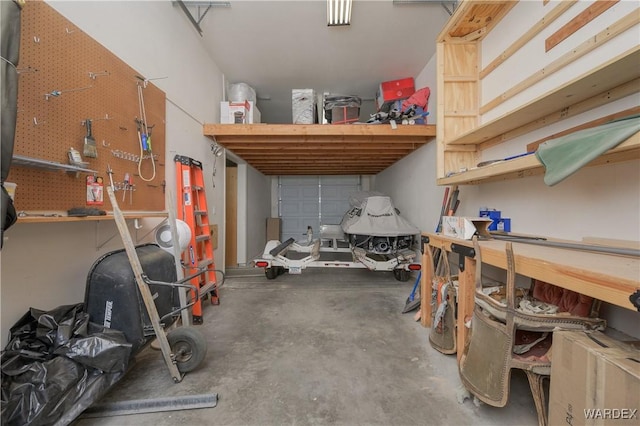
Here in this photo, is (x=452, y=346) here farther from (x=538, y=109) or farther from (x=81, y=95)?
(x=81, y=95)

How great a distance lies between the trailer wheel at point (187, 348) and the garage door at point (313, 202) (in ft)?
20.0

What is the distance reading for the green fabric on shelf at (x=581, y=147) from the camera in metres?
0.98

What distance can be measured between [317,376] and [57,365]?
145 cm

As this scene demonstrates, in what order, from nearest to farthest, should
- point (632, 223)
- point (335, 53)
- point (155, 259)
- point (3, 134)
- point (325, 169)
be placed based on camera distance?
point (3, 134) < point (632, 223) < point (155, 259) < point (335, 53) < point (325, 169)

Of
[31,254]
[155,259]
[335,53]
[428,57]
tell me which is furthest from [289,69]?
[31,254]

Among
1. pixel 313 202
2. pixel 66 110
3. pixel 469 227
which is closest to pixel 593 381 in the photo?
pixel 469 227

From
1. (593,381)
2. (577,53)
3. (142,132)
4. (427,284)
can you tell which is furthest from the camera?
(427,284)

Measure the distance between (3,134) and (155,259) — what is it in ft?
3.36

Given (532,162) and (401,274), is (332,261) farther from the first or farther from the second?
(532,162)

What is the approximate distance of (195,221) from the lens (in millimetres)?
2900

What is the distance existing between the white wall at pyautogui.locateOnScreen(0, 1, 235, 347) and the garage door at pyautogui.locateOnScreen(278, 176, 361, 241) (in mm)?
4392

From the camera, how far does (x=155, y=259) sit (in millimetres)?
1708

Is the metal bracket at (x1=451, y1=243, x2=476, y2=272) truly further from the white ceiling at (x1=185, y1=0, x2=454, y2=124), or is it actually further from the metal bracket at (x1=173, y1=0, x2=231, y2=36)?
the metal bracket at (x1=173, y1=0, x2=231, y2=36)

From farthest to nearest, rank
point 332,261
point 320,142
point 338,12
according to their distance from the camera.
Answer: point 320,142
point 332,261
point 338,12
